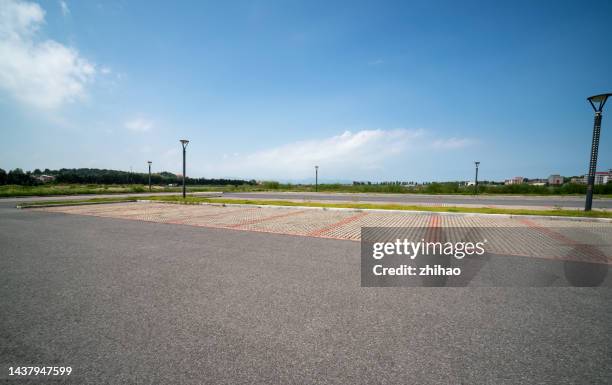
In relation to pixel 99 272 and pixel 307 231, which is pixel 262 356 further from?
pixel 307 231

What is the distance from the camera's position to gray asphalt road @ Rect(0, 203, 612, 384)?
216cm

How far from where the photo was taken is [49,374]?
213cm

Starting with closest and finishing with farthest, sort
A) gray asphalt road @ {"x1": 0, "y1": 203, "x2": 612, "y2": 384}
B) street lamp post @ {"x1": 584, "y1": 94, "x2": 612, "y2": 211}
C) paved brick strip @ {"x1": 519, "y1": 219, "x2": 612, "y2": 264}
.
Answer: gray asphalt road @ {"x1": 0, "y1": 203, "x2": 612, "y2": 384} < paved brick strip @ {"x1": 519, "y1": 219, "x2": 612, "y2": 264} < street lamp post @ {"x1": 584, "y1": 94, "x2": 612, "y2": 211}

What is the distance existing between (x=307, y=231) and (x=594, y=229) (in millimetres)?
9593

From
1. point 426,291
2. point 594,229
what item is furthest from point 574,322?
point 594,229

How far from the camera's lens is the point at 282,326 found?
2848 mm

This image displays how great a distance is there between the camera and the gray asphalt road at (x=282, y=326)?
216 cm

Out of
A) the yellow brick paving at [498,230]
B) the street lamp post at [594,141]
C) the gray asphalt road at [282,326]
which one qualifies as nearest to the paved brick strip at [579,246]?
the yellow brick paving at [498,230]

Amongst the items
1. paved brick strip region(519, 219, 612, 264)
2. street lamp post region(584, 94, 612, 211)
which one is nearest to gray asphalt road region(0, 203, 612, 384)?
paved brick strip region(519, 219, 612, 264)

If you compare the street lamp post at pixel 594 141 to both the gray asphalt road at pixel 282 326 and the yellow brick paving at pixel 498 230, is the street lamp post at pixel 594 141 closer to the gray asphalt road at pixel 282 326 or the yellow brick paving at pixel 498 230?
the yellow brick paving at pixel 498 230

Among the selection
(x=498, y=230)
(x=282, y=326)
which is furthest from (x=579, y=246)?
(x=282, y=326)

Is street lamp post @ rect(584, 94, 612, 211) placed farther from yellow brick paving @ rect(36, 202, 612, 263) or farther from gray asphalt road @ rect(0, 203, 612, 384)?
gray asphalt road @ rect(0, 203, 612, 384)

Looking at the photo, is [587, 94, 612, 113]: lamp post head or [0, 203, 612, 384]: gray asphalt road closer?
[0, 203, 612, 384]: gray asphalt road

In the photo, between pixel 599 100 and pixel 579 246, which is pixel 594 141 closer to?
pixel 599 100
